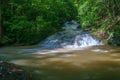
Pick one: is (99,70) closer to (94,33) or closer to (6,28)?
(94,33)

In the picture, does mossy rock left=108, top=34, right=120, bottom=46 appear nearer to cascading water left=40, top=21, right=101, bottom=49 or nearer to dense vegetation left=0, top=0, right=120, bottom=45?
dense vegetation left=0, top=0, right=120, bottom=45

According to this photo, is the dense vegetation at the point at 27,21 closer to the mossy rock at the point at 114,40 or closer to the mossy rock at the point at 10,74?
the mossy rock at the point at 114,40

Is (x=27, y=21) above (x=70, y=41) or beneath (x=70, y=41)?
above

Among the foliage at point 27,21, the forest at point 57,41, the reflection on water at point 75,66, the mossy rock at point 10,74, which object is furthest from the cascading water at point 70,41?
the mossy rock at point 10,74

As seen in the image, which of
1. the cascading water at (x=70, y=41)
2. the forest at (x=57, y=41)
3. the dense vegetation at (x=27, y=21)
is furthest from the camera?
the dense vegetation at (x=27, y=21)

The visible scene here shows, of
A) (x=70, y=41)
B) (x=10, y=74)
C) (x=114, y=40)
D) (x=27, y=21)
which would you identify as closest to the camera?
(x=10, y=74)

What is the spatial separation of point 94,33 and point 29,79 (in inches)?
517

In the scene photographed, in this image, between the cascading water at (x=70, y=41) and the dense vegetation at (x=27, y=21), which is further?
the dense vegetation at (x=27, y=21)

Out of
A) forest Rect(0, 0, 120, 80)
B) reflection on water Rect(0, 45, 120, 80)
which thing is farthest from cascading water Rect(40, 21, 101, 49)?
reflection on water Rect(0, 45, 120, 80)

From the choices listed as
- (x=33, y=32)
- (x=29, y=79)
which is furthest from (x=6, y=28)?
(x=29, y=79)

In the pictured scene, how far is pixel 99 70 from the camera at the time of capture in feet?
34.3

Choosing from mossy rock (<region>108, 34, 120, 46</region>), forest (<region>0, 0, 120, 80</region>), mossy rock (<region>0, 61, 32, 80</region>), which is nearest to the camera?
mossy rock (<region>0, 61, 32, 80</region>)

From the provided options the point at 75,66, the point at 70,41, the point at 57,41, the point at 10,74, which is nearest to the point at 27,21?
the point at 57,41

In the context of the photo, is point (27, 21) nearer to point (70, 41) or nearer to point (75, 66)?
point (70, 41)
